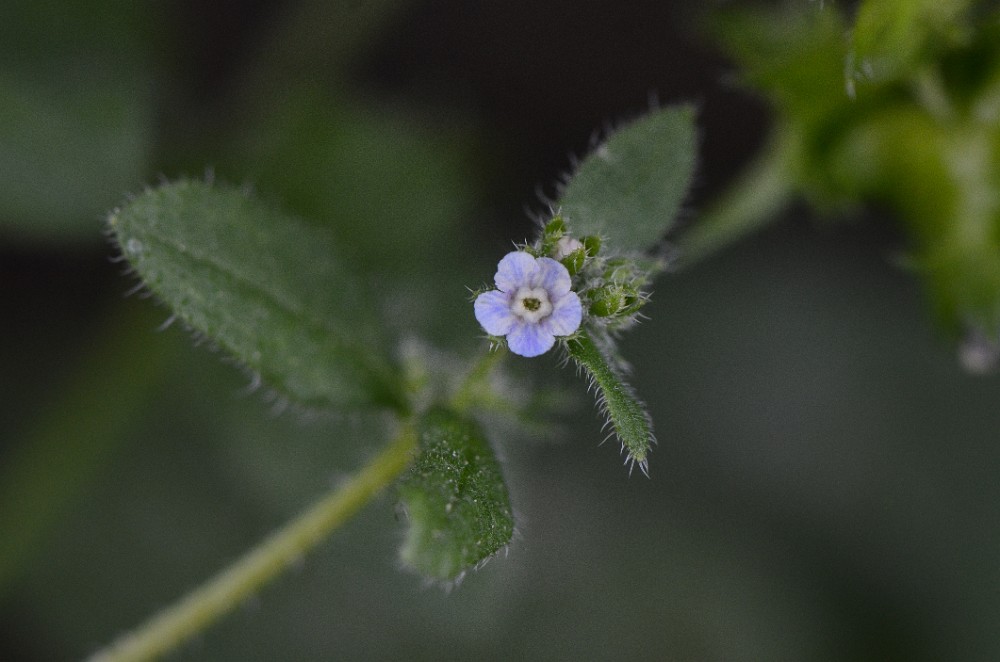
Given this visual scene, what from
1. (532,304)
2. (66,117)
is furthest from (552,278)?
(66,117)

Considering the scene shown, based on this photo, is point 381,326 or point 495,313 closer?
point 495,313

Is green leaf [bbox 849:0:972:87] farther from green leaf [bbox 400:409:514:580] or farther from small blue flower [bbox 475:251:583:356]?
green leaf [bbox 400:409:514:580]

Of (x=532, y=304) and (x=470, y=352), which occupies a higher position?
(x=470, y=352)

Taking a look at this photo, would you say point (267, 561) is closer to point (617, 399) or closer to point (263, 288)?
point (263, 288)

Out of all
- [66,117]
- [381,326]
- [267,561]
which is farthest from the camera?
[66,117]

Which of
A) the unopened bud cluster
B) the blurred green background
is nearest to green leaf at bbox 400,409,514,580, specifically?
the unopened bud cluster

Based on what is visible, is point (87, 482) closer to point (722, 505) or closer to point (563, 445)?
point (563, 445)
